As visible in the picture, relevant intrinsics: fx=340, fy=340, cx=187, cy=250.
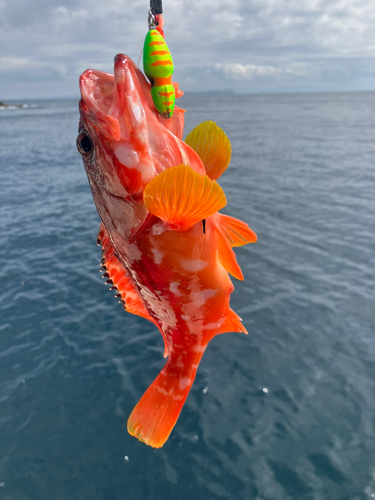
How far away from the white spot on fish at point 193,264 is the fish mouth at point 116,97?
98cm

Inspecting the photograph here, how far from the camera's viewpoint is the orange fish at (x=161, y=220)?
6.67ft

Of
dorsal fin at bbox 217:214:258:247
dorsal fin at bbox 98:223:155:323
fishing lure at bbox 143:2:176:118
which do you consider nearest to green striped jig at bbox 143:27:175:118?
fishing lure at bbox 143:2:176:118

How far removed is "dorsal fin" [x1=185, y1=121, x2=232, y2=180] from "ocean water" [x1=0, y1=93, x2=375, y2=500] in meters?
5.75

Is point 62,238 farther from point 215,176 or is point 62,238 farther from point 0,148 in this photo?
point 0,148

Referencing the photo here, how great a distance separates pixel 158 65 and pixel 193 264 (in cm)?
132

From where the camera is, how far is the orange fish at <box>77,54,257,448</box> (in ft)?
6.67

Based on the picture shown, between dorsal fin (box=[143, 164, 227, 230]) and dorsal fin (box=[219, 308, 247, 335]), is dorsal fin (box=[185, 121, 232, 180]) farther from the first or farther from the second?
dorsal fin (box=[219, 308, 247, 335])

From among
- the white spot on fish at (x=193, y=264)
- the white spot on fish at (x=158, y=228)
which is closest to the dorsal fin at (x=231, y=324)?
the white spot on fish at (x=193, y=264)

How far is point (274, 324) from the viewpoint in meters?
9.57

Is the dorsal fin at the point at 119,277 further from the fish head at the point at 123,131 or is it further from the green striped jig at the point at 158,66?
the green striped jig at the point at 158,66

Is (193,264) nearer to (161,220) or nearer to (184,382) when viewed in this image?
(161,220)

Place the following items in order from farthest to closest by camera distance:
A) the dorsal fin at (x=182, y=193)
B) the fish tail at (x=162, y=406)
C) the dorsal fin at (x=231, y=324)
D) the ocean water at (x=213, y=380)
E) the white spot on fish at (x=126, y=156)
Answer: the ocean water at (x=213, y=380)
the dorsal fin at (x=231, y=324)
the fish tail at (x=162, y=406)
the white spot on fish at (x=126, y=156)
the dorsal fin at (x=182, y=193)

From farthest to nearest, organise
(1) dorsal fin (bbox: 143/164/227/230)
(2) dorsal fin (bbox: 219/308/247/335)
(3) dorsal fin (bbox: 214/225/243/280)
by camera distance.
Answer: (2) dorsal fin (bbox: 219/308/247/335) < (3) dorsal fin (bbox: 214/225/243/280) < (1) dorsal fin (bbox: 143/164/227/230)

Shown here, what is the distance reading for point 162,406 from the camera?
2.98m
